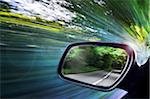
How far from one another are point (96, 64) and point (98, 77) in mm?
67

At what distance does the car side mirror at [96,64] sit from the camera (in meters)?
1.17

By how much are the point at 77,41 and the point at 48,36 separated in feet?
0.49

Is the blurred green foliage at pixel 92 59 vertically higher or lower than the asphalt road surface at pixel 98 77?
higher

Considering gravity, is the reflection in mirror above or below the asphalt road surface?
above

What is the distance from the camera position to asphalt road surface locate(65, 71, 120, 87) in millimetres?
1178

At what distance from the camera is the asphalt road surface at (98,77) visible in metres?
1.18

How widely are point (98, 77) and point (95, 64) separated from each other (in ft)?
0.22

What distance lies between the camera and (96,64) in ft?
3.94

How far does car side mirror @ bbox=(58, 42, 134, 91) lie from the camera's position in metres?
1.17

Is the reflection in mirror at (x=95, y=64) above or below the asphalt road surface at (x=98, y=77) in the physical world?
above

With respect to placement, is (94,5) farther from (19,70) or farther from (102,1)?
(19,70)

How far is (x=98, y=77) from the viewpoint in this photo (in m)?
1.21

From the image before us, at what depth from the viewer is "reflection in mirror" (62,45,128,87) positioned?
1171 millimetres

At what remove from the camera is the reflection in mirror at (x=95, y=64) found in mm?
1171
